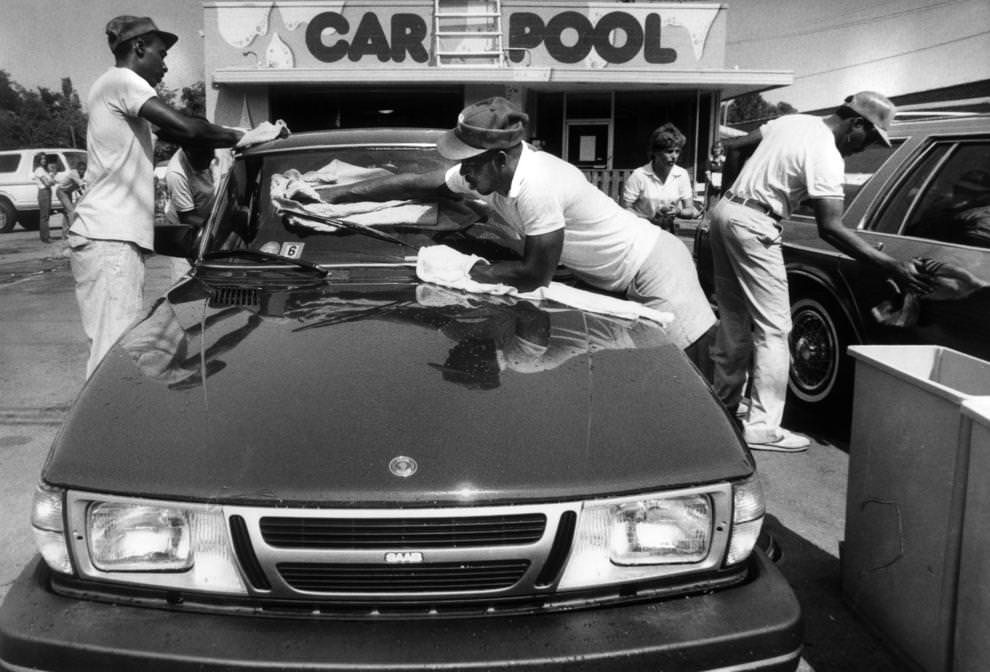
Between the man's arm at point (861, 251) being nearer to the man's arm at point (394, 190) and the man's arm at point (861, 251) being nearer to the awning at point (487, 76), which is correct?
the man's arm at point (394, 190)

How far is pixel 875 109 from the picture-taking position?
13.9ft

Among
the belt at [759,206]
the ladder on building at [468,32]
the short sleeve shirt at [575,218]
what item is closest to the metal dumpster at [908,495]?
the short sleeve shirt at [575,218]

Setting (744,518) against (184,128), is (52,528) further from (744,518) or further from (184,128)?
(184,128)

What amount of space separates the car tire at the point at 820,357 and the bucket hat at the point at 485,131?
2.73m

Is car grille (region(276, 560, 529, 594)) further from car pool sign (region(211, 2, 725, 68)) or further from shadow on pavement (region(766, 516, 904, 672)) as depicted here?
car pool sign (region(211, 2, 725, 68))

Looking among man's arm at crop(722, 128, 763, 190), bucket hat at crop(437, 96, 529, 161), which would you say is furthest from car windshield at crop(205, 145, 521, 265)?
man's arm at crop(722, 128, 763, 190)

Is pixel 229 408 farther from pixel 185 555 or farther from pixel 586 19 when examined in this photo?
pixel 586 19

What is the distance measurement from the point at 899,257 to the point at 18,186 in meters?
23.0

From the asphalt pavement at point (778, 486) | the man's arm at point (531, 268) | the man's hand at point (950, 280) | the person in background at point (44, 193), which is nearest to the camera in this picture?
the asphalt pavement at point (778, 486)

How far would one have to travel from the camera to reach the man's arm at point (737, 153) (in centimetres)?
615

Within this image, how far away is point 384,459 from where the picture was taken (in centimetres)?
186

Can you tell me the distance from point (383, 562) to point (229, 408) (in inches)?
21.9

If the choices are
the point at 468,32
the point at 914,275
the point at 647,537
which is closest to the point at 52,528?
the point at 647,537

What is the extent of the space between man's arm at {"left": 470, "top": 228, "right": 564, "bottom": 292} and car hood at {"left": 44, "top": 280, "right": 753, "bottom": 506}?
350 mm
